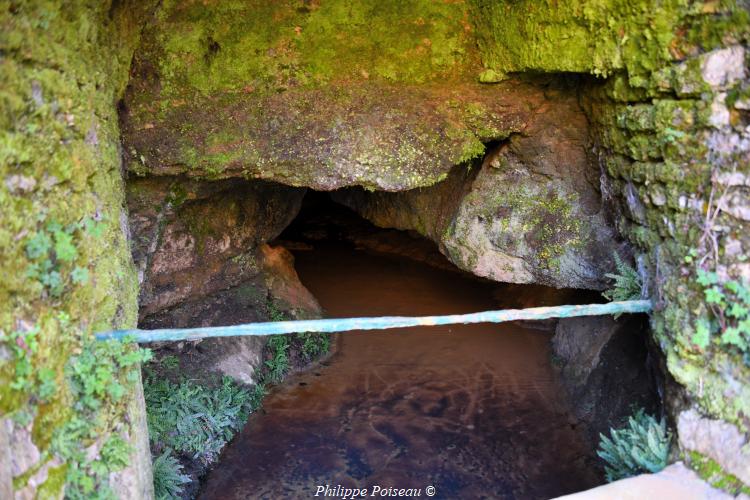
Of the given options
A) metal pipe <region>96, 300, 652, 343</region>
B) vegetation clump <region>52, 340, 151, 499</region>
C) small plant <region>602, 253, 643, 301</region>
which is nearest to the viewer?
vegetation clump <region>52, 340, 151, 499</region>

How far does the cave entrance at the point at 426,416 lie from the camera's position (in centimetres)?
498

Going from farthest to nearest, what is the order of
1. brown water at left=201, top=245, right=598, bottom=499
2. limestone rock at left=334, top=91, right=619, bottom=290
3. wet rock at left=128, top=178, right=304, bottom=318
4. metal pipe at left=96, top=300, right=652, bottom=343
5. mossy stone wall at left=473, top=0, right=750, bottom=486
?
1. wet rock at left=128, top=178, right=304, bottom=318
2. brown water at left=201, top=245, right=598, bottom=499
3. limestone rock at left=334, top=91, right=619, bottom=290
4. metal pipe at left=96, top=300, right=652, bottom=343
5. mossy stone wall at left=473, top=0, right=750, bottom=486

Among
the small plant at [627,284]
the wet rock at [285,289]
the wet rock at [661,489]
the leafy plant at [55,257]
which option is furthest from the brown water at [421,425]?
the leafy plant at [55,257]

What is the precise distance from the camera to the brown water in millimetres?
4957

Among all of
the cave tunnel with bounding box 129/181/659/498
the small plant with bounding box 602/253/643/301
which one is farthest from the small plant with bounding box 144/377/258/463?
the small plant with bounding box 602/253/643/301

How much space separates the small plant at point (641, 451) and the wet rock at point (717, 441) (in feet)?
0.60

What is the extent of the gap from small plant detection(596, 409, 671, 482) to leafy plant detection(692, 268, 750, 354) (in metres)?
0.64

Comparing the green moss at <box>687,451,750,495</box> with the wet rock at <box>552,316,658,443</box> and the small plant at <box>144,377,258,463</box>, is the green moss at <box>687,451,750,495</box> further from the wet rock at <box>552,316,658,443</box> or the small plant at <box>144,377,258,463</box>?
the small plant at <box>144,377,258,463</box>

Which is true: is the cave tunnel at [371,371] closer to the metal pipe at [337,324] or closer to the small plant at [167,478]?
the small plant at [167,478]

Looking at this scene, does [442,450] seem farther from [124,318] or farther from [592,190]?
[124,318]

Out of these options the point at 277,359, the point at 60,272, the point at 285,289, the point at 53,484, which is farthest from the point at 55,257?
the point at 285,289

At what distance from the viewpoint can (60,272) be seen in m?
2.67

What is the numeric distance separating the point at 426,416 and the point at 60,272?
4113mm

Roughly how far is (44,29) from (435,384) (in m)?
5.09
